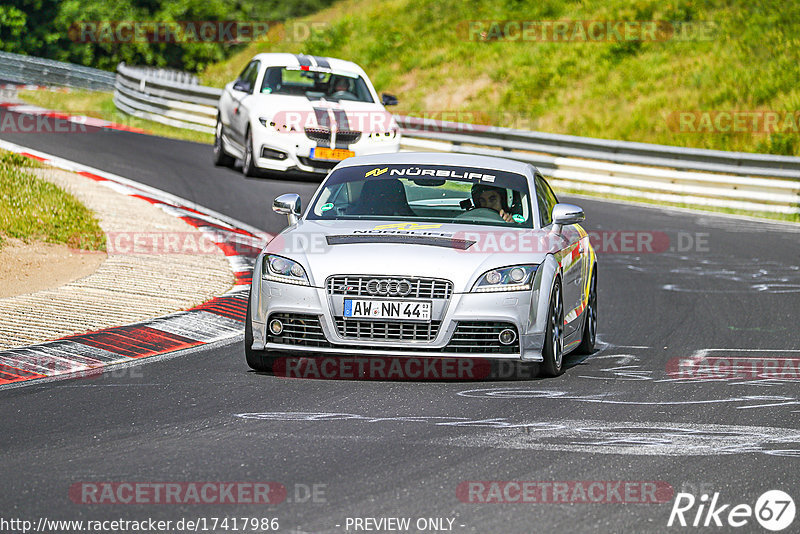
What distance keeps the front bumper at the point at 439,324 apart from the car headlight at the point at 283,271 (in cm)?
4

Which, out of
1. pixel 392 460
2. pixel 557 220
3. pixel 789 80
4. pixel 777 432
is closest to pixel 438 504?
pixel 392 460

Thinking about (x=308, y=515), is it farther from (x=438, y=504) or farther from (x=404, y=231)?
(x=404, y=231)

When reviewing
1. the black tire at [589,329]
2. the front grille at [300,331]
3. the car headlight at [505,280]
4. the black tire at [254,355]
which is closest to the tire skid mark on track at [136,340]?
the black tire at [254,355]

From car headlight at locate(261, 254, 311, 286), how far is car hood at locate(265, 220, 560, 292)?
4 centimetres

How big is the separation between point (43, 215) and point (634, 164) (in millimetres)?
12297

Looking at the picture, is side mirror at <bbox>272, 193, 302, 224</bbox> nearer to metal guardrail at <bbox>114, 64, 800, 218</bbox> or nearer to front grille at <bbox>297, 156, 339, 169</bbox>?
front grille at <bbox>297, 156, 339, 169</bbox>

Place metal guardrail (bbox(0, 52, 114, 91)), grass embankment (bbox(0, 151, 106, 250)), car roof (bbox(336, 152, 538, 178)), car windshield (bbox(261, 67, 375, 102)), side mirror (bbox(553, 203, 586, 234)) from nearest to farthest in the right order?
side mirror (bbox(553, 203, 586, 234)) < car roof (bbox(336, 152, 538, 178)) < grass embankment (bbox(0, 151, 106, 250)) < car windshield (bbox(261, 67, 375, 102)) < metal guardrail (bbox(0, 52, 114, 91))

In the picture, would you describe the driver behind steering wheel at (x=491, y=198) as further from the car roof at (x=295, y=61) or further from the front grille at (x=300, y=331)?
the car roof at (x=295, y=61)

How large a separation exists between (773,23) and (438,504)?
102 ft

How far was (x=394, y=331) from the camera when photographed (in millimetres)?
8008

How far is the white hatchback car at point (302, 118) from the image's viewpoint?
1817 centimetres

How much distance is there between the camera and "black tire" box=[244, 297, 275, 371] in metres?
8.36

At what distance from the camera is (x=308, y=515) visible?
16.8 ft

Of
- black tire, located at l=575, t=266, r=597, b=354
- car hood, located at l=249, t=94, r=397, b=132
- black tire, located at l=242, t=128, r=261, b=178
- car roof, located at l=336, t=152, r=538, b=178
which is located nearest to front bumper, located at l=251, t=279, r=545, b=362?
black tire, located at l=575, t=266, r=597, b=354
